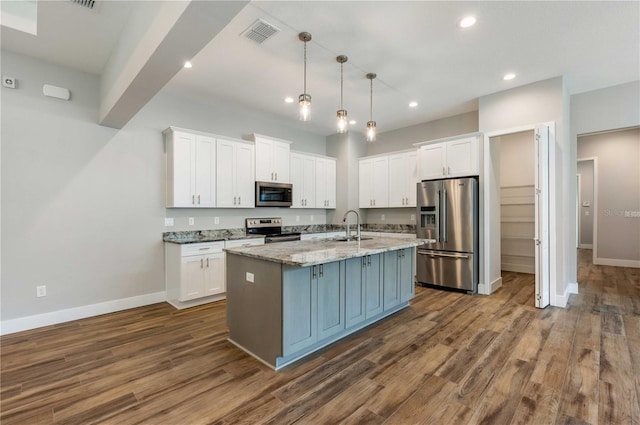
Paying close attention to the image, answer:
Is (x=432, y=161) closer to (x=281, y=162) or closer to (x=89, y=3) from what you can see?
(x=281, y=162)

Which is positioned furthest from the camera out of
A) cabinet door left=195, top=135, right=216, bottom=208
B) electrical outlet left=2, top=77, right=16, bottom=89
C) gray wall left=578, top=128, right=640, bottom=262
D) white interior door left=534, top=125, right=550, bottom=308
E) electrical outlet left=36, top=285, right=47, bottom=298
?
gray wall left=578, top=128, right=640, bottom=262

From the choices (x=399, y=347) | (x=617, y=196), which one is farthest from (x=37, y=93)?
(x=617, y=196)

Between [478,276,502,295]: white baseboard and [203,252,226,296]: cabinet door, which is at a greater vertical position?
[203,252,226,296]: cabinet door

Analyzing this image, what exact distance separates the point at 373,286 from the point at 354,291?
1.14 feet

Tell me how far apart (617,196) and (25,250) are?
10.2 m

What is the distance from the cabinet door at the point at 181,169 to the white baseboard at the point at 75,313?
4.44 feet

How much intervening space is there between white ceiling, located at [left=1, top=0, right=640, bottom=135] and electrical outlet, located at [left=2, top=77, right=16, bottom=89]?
12.3 inches

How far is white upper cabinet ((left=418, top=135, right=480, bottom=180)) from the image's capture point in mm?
4535

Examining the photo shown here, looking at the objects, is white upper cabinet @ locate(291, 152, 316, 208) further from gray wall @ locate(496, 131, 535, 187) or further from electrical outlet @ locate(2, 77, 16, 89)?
gray wall @ locate(496, 131, 535, 187)

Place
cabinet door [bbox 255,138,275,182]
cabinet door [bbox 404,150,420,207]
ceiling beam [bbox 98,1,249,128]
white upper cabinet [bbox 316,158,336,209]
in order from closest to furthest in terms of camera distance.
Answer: ceiling beam [bbox 98,1,249,128] → cabinet door [bbox 255,138,275,182] → cabinet door [bbox 404,150,420,207] → white upper cabinet [bbox 316,158,336,209]

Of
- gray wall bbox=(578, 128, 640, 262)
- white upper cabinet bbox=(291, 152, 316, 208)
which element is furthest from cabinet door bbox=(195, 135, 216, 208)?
gray wall bbox=(578, 128, 640, 262)

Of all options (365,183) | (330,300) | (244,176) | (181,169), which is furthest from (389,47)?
(365,183)

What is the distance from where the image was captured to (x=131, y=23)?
2666 mm

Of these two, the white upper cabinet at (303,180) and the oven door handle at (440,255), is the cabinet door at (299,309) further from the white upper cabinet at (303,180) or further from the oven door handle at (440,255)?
the white upper cabinet at (303,180)
